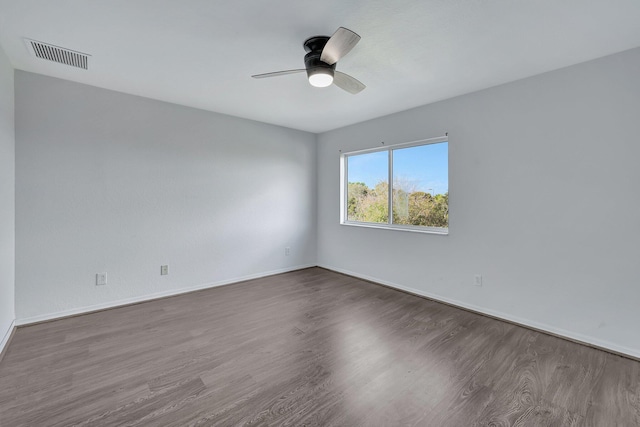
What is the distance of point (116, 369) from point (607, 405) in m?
3.26

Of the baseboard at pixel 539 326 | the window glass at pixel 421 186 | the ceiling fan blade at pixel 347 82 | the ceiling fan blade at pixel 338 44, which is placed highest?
the ceiling fan blade at pixel 338 44

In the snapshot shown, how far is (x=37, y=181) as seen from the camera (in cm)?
270

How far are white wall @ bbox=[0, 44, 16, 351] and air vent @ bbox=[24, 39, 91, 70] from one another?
28 centimetres

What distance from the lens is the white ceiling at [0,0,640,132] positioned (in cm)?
174

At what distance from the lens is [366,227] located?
424cm

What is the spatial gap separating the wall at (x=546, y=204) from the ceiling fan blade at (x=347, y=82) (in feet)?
5.00

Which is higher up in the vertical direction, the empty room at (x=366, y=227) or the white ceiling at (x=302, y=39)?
the white ceiling at (x=302, y=39)

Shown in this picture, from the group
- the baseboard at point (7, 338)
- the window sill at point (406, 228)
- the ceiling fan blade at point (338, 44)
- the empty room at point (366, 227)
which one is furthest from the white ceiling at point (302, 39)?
the baseboard at point (7, 338)

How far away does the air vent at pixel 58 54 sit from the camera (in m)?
2.16

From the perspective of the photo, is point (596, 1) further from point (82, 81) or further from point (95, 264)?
point (95, 264)

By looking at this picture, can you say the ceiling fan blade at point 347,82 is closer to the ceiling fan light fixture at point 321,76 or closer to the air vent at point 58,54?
the ceiling fan light fixture at point 321,76

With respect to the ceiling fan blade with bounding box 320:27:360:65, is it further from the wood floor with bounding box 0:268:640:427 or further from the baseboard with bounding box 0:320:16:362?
the baseboard with bounding box 0:320:16:362

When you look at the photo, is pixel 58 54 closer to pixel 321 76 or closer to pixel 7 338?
pixel 321 76

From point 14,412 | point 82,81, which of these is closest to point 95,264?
point 14,412
